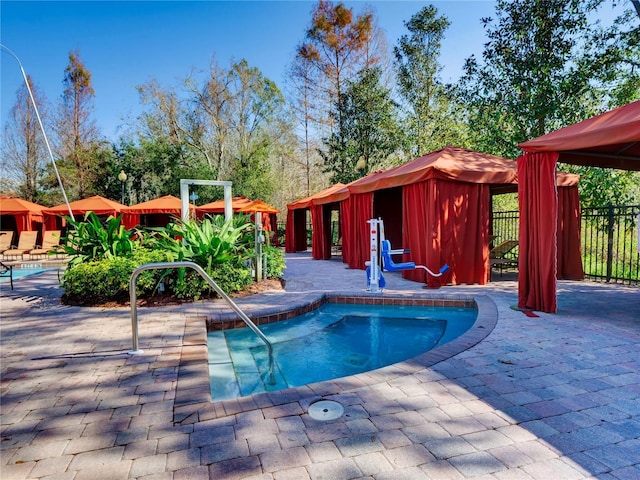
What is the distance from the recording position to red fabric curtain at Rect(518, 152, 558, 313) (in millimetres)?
4777

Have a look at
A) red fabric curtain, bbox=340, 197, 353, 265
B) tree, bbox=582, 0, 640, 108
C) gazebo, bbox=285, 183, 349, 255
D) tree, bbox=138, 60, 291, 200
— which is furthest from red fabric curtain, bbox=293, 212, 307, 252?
tree, bbox=582, 0, 640, 108

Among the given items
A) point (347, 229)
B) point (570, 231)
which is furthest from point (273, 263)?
point (570, 231)

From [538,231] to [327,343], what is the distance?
3.12m

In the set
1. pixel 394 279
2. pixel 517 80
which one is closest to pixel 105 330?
pixel 394 279

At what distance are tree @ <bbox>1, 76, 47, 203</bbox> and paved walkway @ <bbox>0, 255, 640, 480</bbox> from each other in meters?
23.7

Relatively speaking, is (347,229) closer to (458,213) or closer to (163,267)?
(458,213)

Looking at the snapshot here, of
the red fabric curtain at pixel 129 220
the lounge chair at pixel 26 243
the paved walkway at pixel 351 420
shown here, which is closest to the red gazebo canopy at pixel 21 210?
the lounge chair at pixel 26 243

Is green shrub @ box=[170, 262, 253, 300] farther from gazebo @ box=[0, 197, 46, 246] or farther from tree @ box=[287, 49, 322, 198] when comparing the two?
tree @ box=[287, 49, 322, 198]

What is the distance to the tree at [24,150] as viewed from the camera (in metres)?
21.8

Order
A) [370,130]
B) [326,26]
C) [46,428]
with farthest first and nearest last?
[326,26] < [370,130] < [46,428]

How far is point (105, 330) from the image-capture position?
4.29m

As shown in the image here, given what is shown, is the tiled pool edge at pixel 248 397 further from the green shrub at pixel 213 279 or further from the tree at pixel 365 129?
the tree at pixel 365 129

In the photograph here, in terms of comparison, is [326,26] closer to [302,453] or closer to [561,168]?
[561,168]

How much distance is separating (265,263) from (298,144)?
58.1 feet
